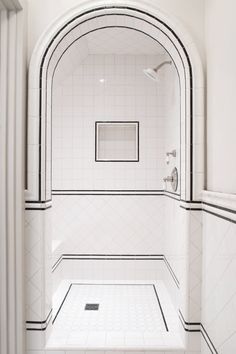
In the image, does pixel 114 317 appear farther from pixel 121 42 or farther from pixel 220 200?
pixel 121 42

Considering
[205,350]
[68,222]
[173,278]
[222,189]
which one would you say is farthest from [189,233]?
[68,222]

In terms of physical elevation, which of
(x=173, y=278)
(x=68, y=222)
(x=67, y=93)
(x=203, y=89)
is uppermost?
(x=67, y=93)

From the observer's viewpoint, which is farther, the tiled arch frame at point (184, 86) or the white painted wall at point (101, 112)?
the white painted wall at point (101, 112)

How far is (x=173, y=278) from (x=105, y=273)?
873 mm

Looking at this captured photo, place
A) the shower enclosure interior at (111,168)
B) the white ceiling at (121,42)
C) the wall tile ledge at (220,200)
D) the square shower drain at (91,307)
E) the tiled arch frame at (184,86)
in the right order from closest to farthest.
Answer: the wall tile ledge at (220,200), the tiled arch frame at (184,86), the square shower drain at (91,307), the white ceiling at (121,42), the shower enclosure interior at (111,168)

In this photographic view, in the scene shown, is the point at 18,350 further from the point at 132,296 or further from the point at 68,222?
the point at 68,222

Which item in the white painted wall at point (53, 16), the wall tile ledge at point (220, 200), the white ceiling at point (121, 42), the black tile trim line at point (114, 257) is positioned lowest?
the black tile trim line at point (114, 257)

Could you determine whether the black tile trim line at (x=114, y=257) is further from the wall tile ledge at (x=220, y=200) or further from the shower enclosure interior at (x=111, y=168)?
the wall tile ledge at (x=220, y=200)

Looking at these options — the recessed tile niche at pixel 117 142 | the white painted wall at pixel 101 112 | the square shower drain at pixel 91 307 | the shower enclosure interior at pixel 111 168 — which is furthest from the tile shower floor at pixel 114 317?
the recessed tile niche at pixel 117 142

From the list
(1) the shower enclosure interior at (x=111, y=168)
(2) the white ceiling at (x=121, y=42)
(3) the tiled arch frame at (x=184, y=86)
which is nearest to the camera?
(3) the tiled arch frame at (x=184, y=86)

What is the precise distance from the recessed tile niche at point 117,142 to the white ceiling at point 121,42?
2.32 ft

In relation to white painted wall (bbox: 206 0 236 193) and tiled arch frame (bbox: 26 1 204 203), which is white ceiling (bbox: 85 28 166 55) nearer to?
tiled arch frame (bbox: 26 1 204 203)

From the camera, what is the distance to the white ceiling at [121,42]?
102 inches

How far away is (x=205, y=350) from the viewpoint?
159 centimetres
